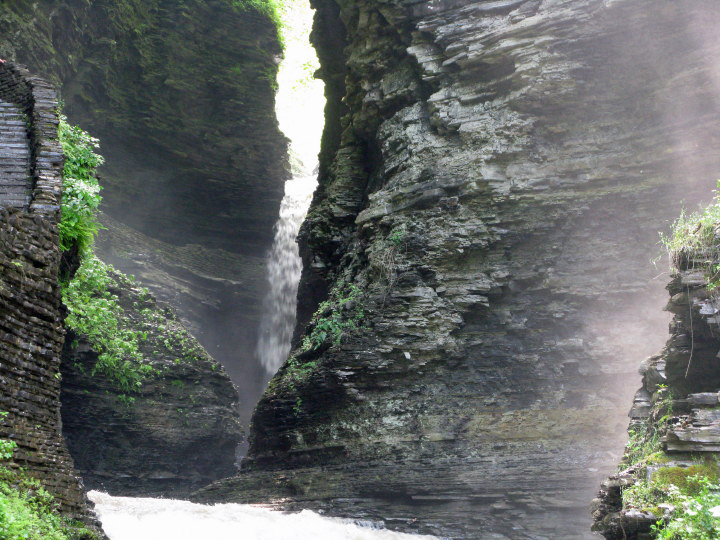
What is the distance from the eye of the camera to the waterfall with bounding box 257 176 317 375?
25703mm

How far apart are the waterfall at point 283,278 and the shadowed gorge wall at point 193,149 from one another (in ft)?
1.57

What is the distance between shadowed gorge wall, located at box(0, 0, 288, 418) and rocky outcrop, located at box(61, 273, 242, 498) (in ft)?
15.7

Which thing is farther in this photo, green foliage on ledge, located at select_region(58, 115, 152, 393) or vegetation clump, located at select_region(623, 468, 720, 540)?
green foliage on ledge, located at select_region(58, 115, 152, 393)

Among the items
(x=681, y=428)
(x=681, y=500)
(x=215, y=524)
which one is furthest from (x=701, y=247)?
(x=215, y=524)

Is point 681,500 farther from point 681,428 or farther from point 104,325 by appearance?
point 104,325

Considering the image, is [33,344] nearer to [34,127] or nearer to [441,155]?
[34,127]

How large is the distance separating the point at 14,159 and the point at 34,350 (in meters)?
3.30

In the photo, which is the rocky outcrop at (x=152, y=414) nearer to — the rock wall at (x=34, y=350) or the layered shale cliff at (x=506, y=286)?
the layered shale cliff at (x=506, y=286)

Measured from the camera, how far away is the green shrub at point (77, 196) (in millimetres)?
8234

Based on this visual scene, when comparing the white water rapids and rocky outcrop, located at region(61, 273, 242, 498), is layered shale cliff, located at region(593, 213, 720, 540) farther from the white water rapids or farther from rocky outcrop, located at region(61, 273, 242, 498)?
rocky outcrop, located at region(61, 273, 242, 498)

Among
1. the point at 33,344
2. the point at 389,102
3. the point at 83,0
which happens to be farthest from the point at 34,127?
the point at 83,0

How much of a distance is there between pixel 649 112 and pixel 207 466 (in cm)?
1456

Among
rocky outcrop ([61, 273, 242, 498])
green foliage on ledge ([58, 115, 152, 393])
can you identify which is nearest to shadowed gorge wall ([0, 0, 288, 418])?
rocky outcrop ([61, 273, 242, 498])

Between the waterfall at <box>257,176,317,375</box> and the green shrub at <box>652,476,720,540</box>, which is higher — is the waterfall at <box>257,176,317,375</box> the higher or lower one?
the higher one
